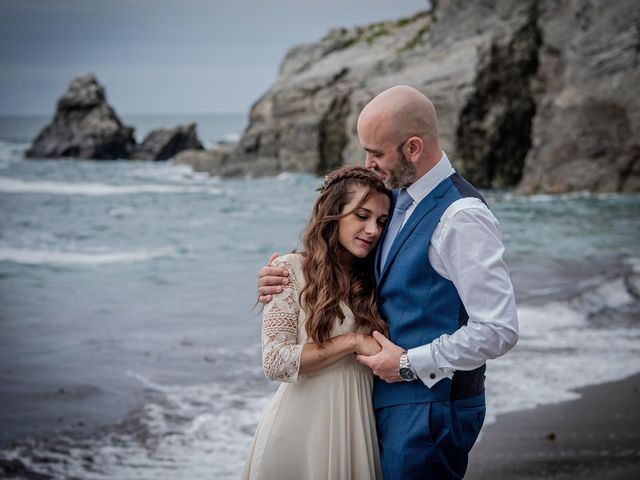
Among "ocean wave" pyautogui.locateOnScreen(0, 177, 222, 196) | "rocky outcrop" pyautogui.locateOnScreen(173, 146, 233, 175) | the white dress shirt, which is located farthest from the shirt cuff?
"rocky outcrop" pyautogui.locateOnScreen(173, 146, 233, 175)

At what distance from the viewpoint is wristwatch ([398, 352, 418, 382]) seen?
2611 millimetres

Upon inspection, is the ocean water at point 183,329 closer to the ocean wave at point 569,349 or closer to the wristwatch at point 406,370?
the ocean wave at point 569,349

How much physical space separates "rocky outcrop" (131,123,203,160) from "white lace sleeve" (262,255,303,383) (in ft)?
161

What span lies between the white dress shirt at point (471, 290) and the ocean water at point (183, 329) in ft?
A: 11.0

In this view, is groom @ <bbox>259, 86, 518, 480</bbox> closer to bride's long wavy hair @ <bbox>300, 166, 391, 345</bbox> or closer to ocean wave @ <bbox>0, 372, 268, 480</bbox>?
bride's long wavy hair @ <bbox>300, 166, 391, 345</bbox>

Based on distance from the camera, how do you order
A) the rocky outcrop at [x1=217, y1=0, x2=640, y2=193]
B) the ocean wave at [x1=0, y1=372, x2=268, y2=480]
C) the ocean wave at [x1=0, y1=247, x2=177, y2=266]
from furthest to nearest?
1. the rocky outcrop at [x1=217, y1=0, x2=640, y2=193]
2. the ocean wave at [x1=0, y1=247, x2=177, y2=266]
3. the ocean wave at [x1=0, y1=372, x2=268, y2=480]

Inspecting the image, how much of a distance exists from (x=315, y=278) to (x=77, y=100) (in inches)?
2034

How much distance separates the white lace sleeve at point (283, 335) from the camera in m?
2.76

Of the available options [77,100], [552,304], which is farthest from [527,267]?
[77,100]

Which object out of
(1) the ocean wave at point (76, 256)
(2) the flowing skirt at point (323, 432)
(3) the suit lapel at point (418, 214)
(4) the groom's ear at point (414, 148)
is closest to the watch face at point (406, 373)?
(2) the flowing skirt at point (323, 432)

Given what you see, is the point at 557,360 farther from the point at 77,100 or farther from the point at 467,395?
the point at 77,100

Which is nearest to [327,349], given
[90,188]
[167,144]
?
[90,188]

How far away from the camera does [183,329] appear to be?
10.1 m

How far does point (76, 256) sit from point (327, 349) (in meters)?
15.5
